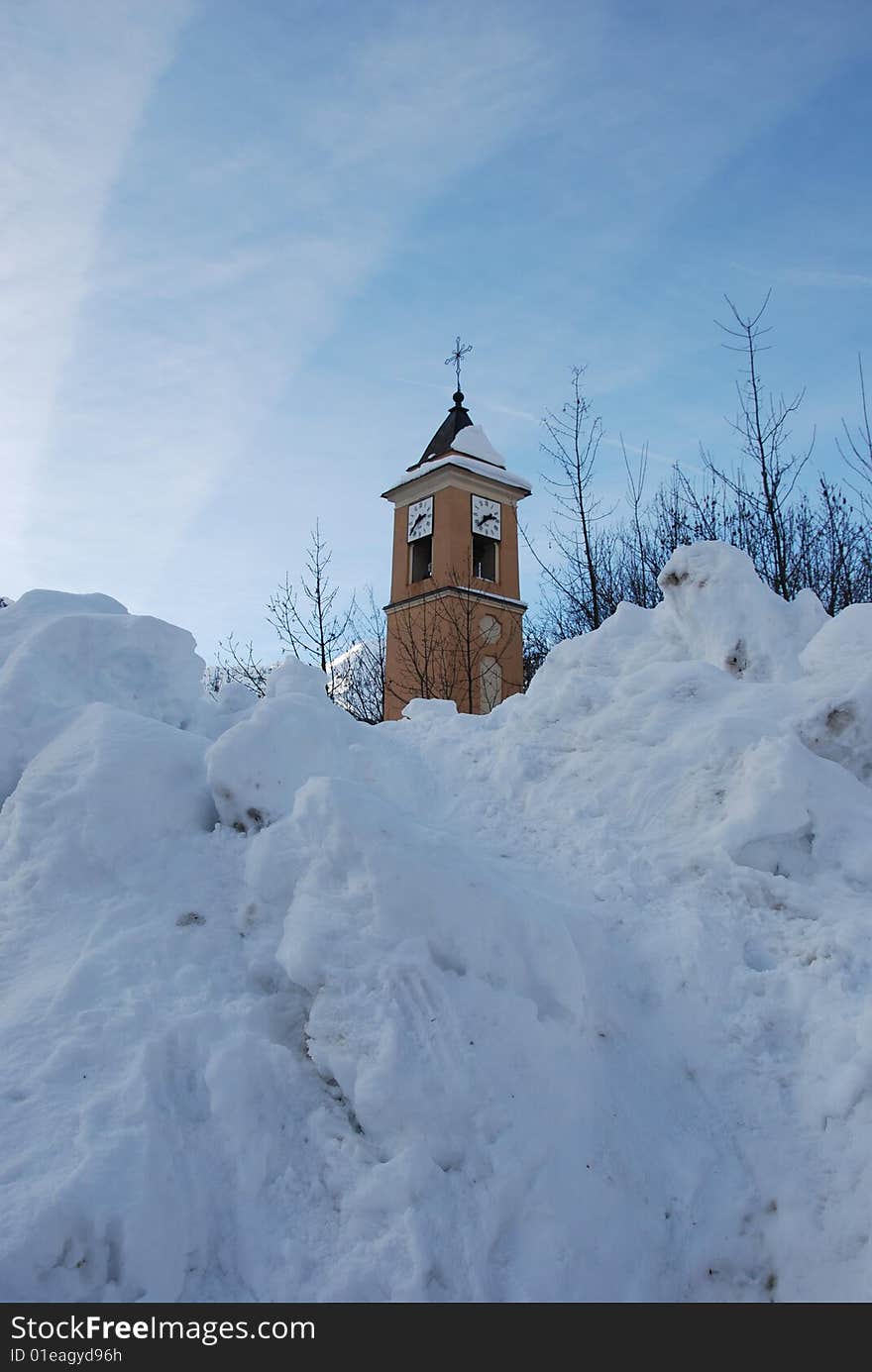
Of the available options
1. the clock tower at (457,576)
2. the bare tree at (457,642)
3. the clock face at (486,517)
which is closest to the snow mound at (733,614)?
the bare tree at (457,642)

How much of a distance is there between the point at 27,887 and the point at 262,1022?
1088 millimetres

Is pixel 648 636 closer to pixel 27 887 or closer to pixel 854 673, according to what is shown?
pixel 854 673

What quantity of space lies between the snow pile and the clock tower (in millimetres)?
14759

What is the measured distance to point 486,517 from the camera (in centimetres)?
2167

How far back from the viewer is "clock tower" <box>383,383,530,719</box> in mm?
19656

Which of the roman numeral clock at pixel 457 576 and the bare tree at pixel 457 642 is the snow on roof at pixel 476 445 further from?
the bare tree at pixel 457 642

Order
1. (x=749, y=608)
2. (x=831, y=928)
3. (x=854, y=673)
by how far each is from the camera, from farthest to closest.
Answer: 1. (x=749, y=608)
2. (x=854, y=673)
3. (x=831, y=928)

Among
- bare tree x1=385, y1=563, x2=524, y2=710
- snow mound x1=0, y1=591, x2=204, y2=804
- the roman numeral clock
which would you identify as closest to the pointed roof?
the roman numeral clock

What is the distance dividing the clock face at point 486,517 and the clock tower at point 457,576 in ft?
0.08

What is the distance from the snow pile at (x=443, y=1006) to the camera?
86.7 inches

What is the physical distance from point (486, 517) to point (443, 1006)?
778 inches

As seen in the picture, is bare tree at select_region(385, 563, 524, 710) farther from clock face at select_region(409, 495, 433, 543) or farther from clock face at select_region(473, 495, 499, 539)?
clock face at select_region(409, 495, 433, 543)
